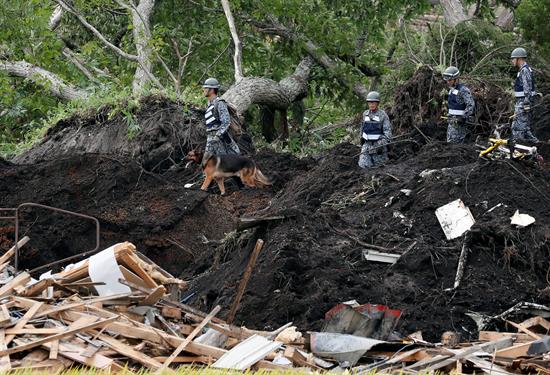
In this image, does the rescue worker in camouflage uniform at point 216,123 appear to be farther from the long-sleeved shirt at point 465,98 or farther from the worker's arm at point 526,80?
the worker's arm at point 526,80

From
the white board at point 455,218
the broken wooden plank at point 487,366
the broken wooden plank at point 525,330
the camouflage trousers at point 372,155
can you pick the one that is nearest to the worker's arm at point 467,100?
the camouflage trousers at point 372,155

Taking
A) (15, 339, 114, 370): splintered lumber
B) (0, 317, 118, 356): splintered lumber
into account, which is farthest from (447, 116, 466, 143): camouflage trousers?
(15, 339, 114, 370): splintered lumber

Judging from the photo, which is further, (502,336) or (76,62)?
(76,62)

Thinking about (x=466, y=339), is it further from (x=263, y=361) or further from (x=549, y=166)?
(x=549, y=166)

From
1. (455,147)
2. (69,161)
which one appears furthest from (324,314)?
(69,161)

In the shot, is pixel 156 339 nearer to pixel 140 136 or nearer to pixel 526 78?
pixel 526 78

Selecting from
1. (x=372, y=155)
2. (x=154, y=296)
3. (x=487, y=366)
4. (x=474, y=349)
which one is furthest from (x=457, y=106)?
(x=154, y=296)

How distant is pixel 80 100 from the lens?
74.3ft

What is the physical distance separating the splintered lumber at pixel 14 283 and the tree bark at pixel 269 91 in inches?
455

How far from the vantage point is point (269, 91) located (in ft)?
78.7

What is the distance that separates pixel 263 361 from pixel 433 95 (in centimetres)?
1286

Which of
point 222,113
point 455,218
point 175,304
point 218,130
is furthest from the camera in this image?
point 218,130

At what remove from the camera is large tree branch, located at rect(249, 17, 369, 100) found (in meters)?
26.3

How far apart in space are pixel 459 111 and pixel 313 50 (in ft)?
27.2
